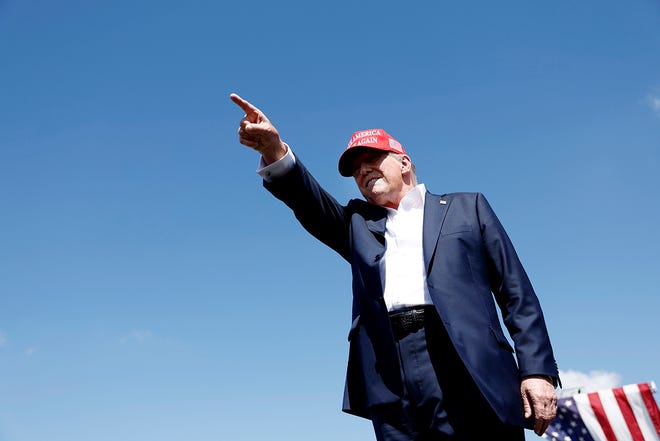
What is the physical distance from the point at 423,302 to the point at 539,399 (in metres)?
0.78

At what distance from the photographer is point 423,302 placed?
121 inches

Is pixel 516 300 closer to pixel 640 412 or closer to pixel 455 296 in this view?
pixel 455 296

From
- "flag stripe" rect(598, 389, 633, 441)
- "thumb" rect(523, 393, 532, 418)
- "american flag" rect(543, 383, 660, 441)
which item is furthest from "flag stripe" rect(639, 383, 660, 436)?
"thumb" rect(523, 393, 532, 418)

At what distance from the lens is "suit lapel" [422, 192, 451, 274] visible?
10.6 ft

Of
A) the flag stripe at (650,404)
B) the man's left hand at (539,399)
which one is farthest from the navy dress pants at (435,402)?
the flag stripe at (650,404)

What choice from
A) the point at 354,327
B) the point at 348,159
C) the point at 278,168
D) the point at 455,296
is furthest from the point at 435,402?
the point at 348,159

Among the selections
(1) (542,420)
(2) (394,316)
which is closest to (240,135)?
(2) (394,316)

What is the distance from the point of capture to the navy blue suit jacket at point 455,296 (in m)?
2.91

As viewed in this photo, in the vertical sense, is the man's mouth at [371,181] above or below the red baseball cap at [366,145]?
below

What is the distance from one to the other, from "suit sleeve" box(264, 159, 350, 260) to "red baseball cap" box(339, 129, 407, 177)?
0.96ft

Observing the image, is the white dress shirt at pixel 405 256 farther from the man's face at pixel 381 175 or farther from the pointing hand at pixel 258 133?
the pointing hand at pixel 258 133

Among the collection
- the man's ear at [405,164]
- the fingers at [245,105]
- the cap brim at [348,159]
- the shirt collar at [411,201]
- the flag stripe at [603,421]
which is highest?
the fingers at [245,105]

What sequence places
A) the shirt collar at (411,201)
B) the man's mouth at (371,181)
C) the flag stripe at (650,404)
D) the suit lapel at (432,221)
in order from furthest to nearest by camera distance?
1. the flag stripe at (650,404)
2. the man's mouth at (371,181)
3. the shirt collar at (411,201)
4. the suit lapel at (432,221)

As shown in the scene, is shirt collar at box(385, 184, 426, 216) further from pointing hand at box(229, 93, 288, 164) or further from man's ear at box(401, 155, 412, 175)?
pointing hand at box(229, 93, 288, 164)
